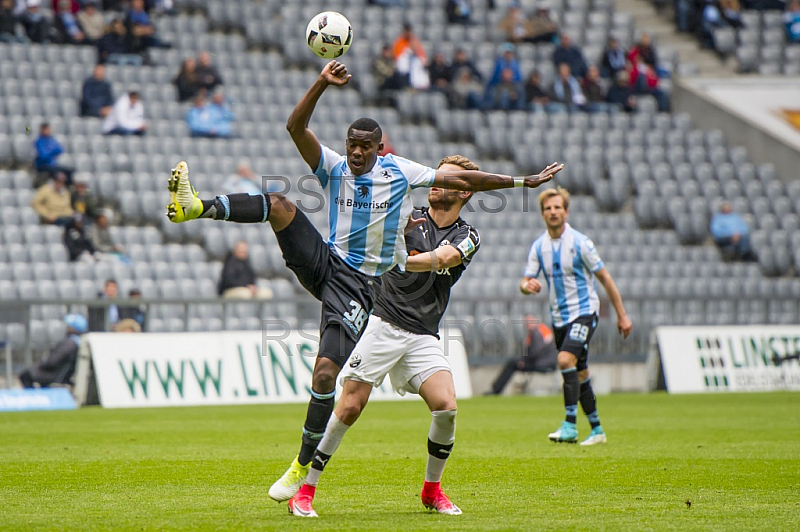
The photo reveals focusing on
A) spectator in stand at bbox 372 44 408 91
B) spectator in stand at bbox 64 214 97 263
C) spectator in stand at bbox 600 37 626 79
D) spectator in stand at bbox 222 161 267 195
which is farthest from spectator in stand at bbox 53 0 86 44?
spectator in stand at bbox 600 37 626 79

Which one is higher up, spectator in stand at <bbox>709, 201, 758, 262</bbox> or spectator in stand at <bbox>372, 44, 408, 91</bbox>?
spectator in stand at <bbox>372, 44, 408, 91</bbox>

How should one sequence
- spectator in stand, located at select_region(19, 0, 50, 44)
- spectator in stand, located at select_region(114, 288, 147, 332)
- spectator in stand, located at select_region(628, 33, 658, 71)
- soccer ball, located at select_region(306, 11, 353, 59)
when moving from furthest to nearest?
spectator in stand, located at select_region(628, 33, 658, 71), spectator in stand, located at select_region(19, 0, 50, 44), spectator in stand, located at select_region(114, 288, 147, 332), soccer ball, located at select_region(306, 11, 353, 59)

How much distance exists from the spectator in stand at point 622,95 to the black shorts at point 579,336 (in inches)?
A: 628

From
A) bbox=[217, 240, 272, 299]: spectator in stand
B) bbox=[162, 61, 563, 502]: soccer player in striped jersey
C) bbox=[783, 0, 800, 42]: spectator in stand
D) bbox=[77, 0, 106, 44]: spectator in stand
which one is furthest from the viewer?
bbox=[783, 0, 800, 42]: spectator in stand

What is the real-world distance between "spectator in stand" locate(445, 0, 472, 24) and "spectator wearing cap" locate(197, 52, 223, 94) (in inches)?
278

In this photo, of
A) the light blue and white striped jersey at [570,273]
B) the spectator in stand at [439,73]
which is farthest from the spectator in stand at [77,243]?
the light blue and white striped jersey at [570,273]

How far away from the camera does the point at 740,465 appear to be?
29.6 ft

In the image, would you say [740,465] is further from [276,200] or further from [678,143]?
[678,143]

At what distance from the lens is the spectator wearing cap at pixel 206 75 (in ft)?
70.6

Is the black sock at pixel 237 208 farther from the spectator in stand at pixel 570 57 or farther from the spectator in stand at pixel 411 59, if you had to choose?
the spectator in stand at pixel 570 57

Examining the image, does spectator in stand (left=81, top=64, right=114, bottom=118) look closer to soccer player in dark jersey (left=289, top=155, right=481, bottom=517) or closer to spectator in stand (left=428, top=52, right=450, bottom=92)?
spectator in stand (left=428, top=52, right=450, bottom=92)

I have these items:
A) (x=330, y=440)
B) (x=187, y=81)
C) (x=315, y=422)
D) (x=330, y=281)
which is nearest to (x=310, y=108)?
(x=330, y=281)

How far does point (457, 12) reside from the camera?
26.3 m

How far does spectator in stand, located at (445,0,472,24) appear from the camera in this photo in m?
Answer: 26.3
